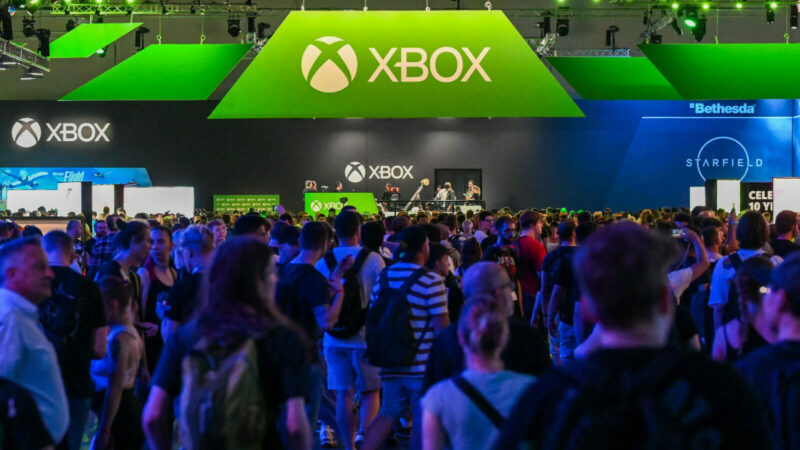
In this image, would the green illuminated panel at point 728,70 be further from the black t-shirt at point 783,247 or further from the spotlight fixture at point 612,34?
the spotlight fixture at point 612,34

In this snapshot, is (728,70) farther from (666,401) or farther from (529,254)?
(666,401)

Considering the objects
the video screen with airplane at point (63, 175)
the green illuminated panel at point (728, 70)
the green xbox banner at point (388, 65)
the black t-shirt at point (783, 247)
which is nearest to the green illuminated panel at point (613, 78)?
the green illuminated panel at point (728, 70)

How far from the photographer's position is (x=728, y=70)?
34.6 ft

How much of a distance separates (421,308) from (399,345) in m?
0.21

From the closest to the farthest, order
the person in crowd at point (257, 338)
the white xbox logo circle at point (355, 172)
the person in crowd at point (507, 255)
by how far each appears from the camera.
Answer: the person in crowd at point (257, 338) → the person in crowd at point (507, 255) → the white xbox logo circle at point (355, 172)

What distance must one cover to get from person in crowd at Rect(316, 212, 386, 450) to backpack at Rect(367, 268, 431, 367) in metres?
0.61

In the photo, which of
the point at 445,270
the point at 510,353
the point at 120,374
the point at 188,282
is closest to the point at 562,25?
the point at 445,270

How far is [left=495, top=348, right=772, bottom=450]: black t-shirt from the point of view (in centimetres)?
157

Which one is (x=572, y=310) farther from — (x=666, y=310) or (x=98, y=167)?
(x=98, y=167)

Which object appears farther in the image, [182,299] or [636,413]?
[182,299]

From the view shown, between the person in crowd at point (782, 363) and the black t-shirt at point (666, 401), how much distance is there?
716 mm

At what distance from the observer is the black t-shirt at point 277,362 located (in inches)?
101

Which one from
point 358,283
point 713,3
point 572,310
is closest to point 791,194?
point 713,3

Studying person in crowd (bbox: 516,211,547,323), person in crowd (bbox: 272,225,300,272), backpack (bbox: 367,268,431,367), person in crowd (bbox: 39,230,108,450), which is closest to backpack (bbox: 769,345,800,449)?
backpack (bbox: 367,268,431,367)
